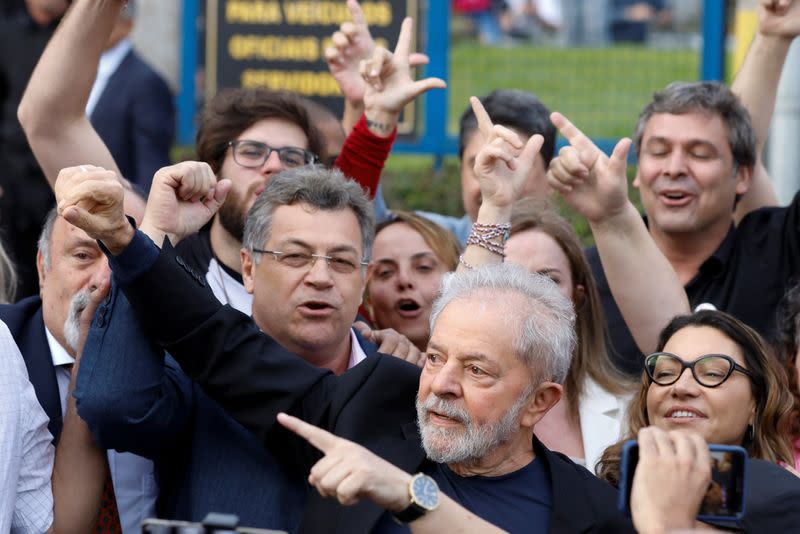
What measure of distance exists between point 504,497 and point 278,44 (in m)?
5.67

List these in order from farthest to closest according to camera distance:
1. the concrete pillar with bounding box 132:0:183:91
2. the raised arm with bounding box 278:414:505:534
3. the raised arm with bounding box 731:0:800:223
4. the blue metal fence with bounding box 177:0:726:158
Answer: the concrete pillar with bounding box 132:0:183:91, the blue metal fence with bounding box 177:0:726:158, the raised arm with bounding box 731:0:800:223, the raised arm with bounding box 278:414:505:534

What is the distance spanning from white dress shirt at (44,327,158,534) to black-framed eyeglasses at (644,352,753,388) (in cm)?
148

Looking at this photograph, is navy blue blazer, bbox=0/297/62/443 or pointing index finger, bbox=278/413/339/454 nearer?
pointing index finger, bbox=278/413/339/454

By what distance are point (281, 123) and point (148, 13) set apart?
6545mm

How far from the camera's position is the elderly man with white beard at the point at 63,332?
158 inches

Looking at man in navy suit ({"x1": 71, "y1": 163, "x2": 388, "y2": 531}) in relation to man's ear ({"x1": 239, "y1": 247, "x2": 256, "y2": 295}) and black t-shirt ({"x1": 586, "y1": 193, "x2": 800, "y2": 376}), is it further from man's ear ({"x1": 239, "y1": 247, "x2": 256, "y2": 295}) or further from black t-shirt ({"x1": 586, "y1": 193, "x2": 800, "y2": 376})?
black t-shirt ({"x1": 586, "y1": 193, "x2": 800, "y2": 376})

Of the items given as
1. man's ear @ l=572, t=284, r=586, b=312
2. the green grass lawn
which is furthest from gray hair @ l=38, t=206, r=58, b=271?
the green grass lawn

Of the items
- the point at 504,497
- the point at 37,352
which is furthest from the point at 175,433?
the point at 504,497

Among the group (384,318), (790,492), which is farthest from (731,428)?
(384,318)

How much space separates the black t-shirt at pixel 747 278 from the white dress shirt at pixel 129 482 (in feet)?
6.07

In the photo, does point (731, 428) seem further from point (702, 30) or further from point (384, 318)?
point (702, 30)

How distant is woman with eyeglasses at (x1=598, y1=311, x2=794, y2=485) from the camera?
13.0 ft

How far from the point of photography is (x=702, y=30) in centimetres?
880

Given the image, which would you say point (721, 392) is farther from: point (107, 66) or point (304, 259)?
point (107, 66)
